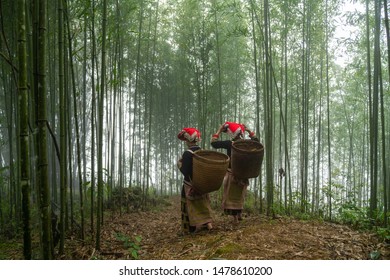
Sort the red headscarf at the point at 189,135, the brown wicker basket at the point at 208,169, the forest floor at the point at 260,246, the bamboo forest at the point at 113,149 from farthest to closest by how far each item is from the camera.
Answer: the red headscarf at the point at 189,135, the brown wicker basket at the point at 208,169, the forest floor at the point at 260,246, the bamboo forest at the point at 113,149

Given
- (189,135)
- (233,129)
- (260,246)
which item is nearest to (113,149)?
(189,135)

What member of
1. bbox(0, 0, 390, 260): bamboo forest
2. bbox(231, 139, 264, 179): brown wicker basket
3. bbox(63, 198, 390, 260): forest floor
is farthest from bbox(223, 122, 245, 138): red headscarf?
bbox(63, 198, 390, 260): forest floor

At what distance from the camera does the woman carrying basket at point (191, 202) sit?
12.3 feet

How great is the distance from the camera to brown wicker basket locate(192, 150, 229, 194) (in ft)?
11.0

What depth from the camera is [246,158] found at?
146 inches

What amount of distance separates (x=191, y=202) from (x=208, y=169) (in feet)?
2.15

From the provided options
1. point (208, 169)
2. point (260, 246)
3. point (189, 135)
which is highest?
point (189, 135)

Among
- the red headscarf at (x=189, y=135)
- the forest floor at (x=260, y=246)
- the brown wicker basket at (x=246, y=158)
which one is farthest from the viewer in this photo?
the red headscarf at (x=189, y=135)

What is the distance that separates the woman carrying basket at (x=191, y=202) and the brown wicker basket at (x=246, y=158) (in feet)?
1.58

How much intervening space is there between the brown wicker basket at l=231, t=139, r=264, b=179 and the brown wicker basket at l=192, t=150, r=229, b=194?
0.84 feet

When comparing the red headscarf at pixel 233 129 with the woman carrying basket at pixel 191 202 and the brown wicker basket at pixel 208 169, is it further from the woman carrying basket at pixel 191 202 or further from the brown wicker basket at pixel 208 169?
the brown wicker basket at pixel 208 169

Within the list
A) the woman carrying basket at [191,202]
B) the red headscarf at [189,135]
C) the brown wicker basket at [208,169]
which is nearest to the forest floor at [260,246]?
the woman carrying basket at [191,202]

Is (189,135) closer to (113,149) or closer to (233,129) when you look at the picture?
(233,129)
